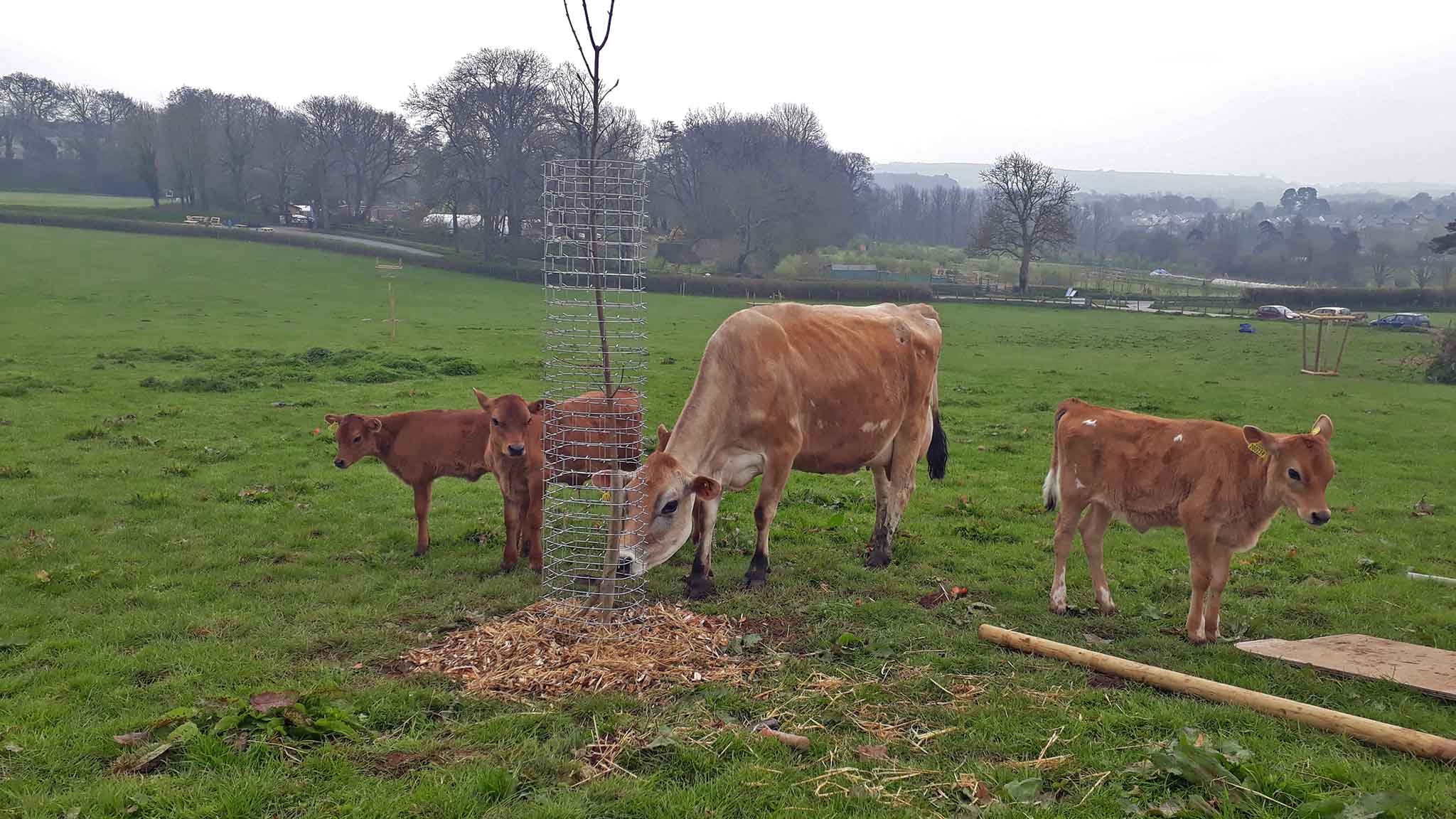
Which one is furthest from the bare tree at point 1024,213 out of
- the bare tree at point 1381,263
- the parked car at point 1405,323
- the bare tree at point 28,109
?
the bare tree at point 28,109

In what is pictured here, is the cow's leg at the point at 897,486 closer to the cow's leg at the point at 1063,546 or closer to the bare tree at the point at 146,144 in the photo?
the cow's leg at the point at 1063,546

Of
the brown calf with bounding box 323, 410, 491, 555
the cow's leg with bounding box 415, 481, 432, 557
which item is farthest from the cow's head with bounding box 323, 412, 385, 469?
the cow's leg with bounding box 415, 481, 432, 557

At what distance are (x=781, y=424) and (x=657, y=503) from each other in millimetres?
1728

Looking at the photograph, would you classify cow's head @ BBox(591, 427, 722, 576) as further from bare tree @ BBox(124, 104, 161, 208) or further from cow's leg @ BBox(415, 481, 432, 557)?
bare tree @ BBox(124, 104, 161, 208)

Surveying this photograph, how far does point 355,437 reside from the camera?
10336mm

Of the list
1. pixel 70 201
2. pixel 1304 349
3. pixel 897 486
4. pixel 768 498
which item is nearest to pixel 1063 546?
pixel 897 486

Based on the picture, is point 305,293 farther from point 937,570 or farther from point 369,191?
point 937,570

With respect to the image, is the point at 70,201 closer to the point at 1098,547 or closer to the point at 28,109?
the point at 28,109

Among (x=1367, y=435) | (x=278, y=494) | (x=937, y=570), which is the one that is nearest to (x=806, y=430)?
(x=937, y=570)

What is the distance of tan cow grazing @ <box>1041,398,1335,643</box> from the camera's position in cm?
758

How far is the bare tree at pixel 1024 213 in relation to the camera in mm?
69000

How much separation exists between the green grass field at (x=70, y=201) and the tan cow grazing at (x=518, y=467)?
245ft

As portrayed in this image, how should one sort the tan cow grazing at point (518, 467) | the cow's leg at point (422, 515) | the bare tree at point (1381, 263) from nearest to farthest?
the tan cow grazing at point (518, 467), the cow's leg at point (422, 515), the bare tree at point (1381, 263)

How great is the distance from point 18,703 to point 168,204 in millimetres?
84475
